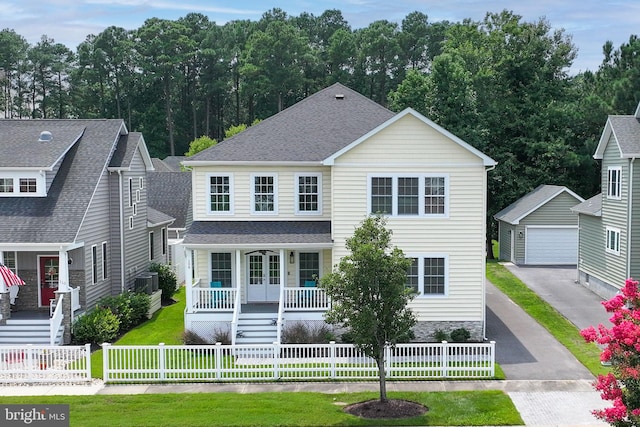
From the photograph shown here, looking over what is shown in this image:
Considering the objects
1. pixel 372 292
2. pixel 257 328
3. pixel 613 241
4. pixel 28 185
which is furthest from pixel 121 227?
pixel 613 241

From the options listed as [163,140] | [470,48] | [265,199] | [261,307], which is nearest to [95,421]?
[261,307]

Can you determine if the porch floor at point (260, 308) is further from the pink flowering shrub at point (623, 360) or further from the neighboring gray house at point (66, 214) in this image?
the pink flowering shrub at point (623, 360)

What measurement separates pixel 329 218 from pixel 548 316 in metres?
9.13

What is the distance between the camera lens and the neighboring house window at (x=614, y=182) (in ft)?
90.2

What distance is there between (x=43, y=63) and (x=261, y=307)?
70980mm

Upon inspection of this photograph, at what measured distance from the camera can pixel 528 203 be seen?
39188 mm

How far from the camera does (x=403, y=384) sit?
59.0 feet

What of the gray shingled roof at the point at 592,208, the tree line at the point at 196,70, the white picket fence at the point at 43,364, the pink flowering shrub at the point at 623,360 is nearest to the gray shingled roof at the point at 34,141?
the white picket fence at the point at 43,364

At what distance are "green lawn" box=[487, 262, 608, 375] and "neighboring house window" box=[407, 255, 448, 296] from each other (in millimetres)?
4319

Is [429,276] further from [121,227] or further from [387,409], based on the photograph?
[121,227]

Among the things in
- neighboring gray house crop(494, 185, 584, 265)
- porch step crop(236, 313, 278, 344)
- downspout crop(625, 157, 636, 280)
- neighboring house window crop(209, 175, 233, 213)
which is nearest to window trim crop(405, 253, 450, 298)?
porch step crop(236, 313, 278, 344)

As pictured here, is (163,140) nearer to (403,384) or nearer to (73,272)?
(73,272)

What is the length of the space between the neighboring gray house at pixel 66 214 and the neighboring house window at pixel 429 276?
11024 millimetres

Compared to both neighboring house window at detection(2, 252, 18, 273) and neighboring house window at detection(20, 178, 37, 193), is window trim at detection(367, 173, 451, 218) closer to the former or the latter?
neighboring house window at detection(20, 178, 37, 193)
